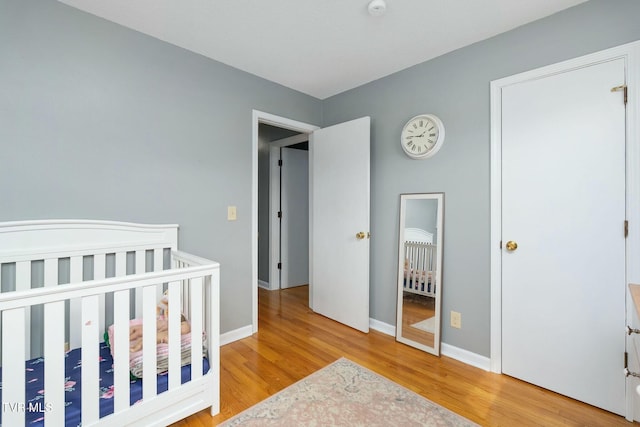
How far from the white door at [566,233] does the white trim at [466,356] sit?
5.5 inches

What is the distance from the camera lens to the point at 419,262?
2385mm

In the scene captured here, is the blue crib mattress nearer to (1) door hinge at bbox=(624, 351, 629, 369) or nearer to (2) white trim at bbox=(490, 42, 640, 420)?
(2) white trim at bbox=(490, 42, 640, 420)

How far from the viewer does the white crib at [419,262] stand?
2314 mm

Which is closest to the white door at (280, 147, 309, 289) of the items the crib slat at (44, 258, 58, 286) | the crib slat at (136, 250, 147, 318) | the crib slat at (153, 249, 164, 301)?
the crib slat at (153, 249, 164, 301)

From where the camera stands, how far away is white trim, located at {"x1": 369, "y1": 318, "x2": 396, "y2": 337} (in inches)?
102

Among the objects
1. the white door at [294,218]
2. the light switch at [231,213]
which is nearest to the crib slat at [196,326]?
the light switch at [231,213]

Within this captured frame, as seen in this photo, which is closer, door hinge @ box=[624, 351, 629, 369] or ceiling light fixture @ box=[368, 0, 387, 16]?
door hinge @ box=[624, 351, 629, 369]

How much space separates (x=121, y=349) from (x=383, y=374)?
61.5 inches

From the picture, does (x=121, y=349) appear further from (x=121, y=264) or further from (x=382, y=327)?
(x=382, y=327)

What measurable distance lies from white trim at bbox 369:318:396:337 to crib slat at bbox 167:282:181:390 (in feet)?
5.88

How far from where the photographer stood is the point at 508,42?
1926 mm

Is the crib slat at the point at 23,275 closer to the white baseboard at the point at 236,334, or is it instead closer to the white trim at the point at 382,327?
the white baseboard at the point at 236,334

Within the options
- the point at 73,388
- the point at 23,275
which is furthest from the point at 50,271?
the point at 73,388

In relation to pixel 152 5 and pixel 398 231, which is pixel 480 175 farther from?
pixel 152 5
